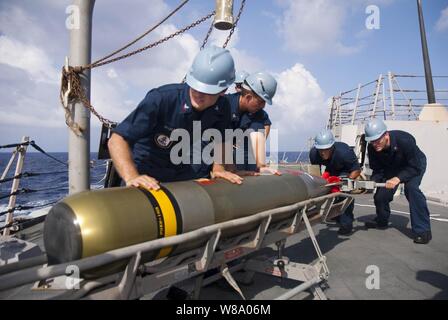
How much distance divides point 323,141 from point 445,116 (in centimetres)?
821

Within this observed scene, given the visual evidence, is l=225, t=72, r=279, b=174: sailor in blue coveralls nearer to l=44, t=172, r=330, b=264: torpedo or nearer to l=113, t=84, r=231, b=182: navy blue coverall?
l=113, t=84, r=231, b=182: navy blue coverall

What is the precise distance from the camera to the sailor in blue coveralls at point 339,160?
223 inches

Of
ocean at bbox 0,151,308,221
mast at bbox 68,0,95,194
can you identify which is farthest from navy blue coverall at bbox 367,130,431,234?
mast at bbox 68,0,95,194

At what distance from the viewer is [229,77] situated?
3027mm

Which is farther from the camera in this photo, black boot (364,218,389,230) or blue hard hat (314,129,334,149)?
black boot (364,218,389,230)

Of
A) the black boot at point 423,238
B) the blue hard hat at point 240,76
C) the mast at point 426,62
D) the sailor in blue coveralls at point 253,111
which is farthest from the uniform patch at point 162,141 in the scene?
the mast at point 426,62

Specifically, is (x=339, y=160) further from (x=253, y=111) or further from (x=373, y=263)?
(x=253, y=111)

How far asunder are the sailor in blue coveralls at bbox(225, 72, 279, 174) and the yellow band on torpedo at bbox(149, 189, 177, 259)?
1.77 meters

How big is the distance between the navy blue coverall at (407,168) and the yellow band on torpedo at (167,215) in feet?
14.1

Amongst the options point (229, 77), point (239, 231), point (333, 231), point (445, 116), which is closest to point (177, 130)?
point (229, 77)

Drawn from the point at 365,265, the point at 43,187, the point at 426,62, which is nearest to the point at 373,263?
the point at 365,265

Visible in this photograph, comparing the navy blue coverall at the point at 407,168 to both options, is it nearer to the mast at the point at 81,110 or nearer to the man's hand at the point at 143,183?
the man's hand at the point at 143,183

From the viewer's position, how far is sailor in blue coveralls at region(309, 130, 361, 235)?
5664mm
